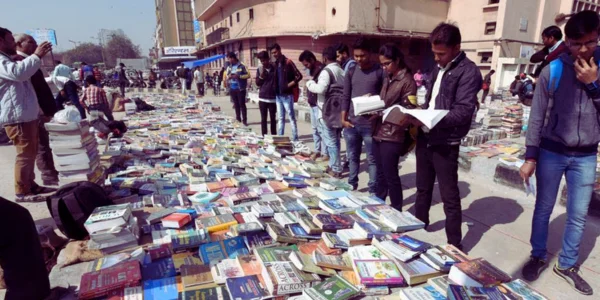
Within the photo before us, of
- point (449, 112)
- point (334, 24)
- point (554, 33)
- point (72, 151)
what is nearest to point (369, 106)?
point (449, 112)

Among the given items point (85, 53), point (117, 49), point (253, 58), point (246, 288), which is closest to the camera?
point (246, 288)

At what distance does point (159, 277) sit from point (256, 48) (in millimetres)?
20132

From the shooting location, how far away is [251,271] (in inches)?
63.0

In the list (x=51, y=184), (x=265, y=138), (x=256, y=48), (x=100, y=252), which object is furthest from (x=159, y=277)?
(x=256, y=48)

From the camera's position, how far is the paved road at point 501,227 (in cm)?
206

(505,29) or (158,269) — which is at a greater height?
(505,29)

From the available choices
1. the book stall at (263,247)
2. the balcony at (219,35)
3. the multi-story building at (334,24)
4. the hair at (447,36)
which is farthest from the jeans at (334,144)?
the balcony at (219,35)

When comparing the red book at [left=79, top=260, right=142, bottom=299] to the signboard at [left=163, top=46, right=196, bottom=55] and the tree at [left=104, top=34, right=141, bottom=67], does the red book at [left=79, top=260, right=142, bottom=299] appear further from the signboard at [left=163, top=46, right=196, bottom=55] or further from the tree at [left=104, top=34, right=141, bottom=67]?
the tree at [left=104, top=34, right=141, bottom=67]

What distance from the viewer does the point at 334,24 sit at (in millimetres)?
16641

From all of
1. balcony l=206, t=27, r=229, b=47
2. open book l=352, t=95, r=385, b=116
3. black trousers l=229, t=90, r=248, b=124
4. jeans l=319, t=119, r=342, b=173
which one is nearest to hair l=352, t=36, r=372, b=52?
open book l=352, t=95, r=385, b=116

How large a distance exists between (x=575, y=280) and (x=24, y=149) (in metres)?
Answer: 4.41

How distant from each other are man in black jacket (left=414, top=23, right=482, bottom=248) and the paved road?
A: 1.13 feet

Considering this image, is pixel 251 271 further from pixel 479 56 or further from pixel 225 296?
pixel 479 56

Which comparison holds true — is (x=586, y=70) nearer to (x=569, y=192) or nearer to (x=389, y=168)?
(x=569, y=192)
